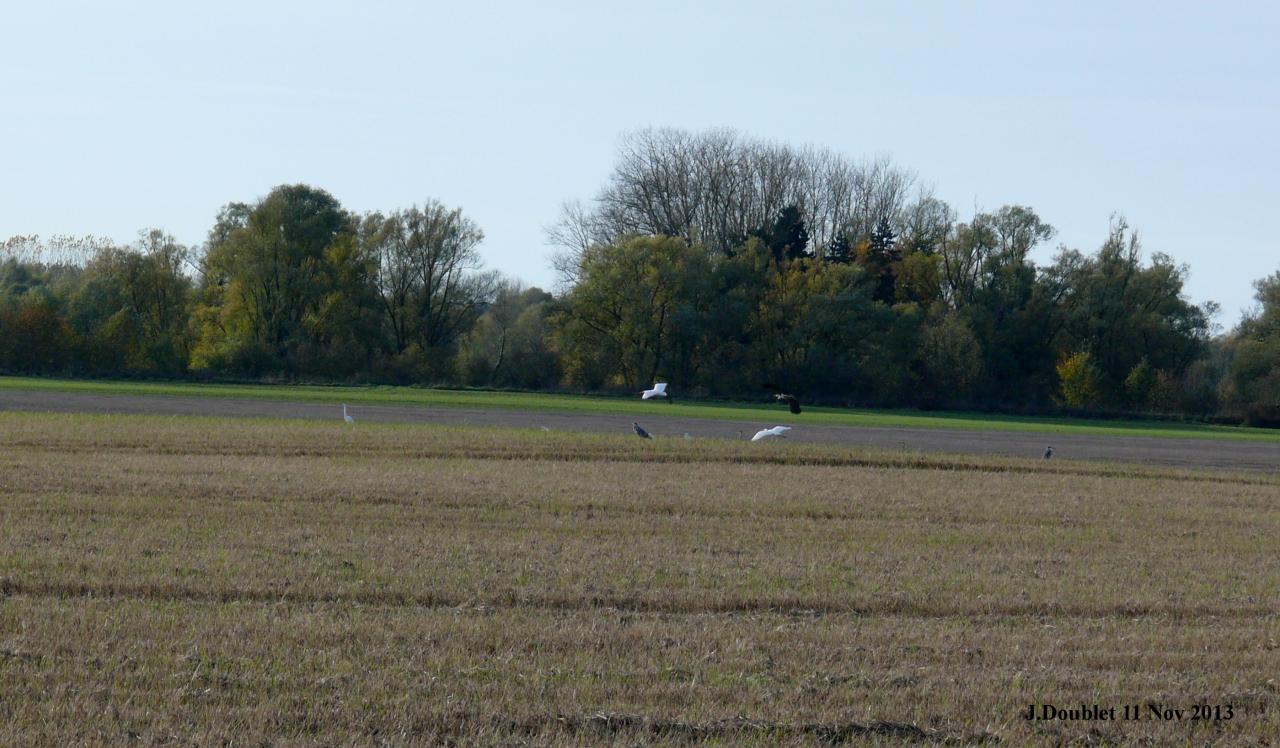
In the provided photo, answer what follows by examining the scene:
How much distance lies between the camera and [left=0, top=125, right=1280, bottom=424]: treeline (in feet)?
260

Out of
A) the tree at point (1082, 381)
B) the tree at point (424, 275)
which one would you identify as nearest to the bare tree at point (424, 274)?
the tree at point (424, 275)

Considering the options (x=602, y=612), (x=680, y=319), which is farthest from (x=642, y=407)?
(x=602, y=612)

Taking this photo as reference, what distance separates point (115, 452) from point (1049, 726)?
956 inches

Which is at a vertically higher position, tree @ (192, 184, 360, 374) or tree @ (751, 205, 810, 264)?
tree @ (751, 205, 810, 264)

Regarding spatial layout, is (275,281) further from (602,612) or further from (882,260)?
(602,612)

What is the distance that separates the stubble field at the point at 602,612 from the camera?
805cm

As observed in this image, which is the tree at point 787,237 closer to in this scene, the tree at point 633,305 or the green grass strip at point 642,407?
the tree at point 633,305

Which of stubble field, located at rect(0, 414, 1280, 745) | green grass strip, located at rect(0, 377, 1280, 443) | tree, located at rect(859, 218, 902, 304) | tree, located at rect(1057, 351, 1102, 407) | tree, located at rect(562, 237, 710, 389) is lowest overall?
stubble field, located at rect(0, 414, 1280, 745)

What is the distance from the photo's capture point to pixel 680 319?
78.2m

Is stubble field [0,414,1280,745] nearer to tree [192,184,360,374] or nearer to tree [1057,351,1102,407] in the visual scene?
tree [192,184,360,374]

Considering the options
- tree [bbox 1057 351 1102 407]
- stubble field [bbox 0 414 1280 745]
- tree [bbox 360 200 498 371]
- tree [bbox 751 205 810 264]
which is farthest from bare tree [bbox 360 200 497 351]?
stubble field [bbox 0 414 1280 745]

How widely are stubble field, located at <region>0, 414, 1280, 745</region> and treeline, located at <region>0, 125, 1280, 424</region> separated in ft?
183

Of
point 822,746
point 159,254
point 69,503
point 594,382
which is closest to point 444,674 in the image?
point 822,746

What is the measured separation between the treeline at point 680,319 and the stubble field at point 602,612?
55.8m
